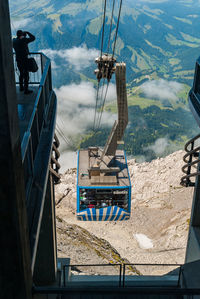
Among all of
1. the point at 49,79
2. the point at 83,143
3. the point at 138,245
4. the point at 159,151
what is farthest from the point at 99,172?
the point at 83,143

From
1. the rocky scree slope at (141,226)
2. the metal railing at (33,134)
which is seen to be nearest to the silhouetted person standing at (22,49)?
the metal railing at (33,134)

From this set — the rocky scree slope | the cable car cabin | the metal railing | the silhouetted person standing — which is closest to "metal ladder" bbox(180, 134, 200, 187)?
the metal railing

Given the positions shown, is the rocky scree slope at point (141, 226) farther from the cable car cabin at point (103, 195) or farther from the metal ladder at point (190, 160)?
the metal ladder at point (190, 160)

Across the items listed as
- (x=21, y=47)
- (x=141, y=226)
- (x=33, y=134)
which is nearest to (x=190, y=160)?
(x=33, y=134)

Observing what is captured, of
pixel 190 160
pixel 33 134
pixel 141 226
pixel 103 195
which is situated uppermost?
pixel 33 134

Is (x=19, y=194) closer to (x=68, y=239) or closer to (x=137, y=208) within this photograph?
(x=68, y=239)

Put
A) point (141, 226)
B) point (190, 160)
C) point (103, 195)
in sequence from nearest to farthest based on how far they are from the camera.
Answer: point (190, 160) < point (103, 195) < point (141, 226)

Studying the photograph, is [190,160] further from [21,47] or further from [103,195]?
[103,195]

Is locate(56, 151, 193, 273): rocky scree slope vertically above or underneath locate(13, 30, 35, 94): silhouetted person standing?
underneath

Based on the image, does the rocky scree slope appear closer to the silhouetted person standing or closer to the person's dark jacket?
the silhouetted person standing
